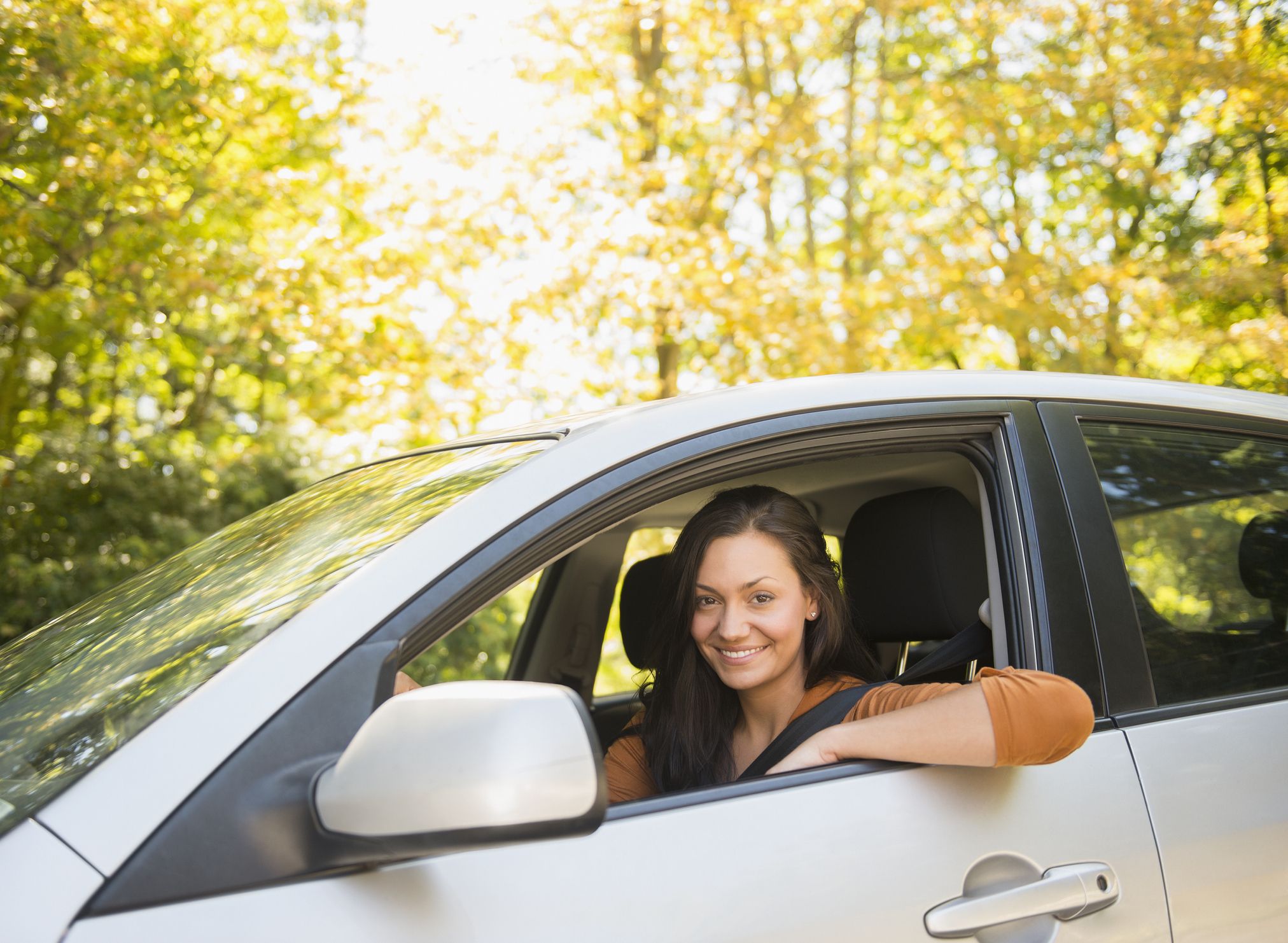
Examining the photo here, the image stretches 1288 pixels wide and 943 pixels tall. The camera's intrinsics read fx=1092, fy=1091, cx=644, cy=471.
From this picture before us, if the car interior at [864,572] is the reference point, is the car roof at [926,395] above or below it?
above

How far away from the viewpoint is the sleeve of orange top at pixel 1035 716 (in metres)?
1.51

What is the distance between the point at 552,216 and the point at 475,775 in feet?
21.5

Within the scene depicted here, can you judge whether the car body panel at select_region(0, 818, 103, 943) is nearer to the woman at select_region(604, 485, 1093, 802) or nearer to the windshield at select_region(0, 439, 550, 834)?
the windshield at select_region(0, 439, 550, 834)

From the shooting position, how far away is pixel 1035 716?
1516 mm

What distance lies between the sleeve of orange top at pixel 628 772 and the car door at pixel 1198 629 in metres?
0.93

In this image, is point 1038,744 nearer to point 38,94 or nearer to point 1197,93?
point 38,94

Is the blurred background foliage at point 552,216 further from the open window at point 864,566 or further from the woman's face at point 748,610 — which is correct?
the woman's face at point 748,610

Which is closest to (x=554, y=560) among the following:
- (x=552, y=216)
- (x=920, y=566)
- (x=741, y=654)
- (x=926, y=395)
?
(x=741, y=654)

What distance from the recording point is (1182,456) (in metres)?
2.08

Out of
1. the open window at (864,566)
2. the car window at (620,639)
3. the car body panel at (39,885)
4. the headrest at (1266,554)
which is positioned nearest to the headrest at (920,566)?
the open window at (864,566)

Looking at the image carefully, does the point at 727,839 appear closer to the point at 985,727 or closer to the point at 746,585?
the point at 985,727

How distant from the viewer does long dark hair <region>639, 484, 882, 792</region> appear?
2.21 meters

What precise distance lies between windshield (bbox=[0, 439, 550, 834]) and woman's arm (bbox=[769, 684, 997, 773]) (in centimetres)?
63

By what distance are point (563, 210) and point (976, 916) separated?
6448mm
